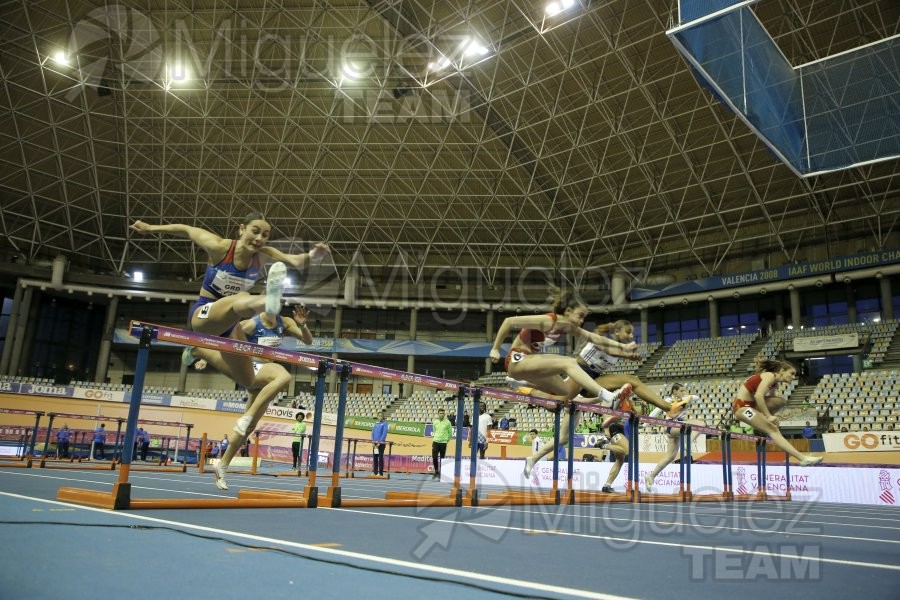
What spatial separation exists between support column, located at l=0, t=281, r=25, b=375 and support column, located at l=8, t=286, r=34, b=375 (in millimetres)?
113

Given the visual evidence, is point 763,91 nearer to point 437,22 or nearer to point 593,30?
point 593,30

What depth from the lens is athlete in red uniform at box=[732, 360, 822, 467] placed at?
29.5 ft

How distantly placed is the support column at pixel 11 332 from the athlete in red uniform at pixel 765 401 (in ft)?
132

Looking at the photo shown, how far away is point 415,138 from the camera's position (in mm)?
30328

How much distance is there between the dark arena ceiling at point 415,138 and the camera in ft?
79.9


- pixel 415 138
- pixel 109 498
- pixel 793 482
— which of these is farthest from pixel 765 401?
pixel 415 138

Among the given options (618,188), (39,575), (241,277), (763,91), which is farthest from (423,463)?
(39,575)

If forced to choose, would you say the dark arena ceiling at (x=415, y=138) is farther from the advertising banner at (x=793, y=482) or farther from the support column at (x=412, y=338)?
the advertising banner at (x=793, y=482)

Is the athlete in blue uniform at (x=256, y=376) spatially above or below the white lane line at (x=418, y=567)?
above

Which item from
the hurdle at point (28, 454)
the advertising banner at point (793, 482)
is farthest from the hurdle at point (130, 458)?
the advertising banner at point (793, 482)

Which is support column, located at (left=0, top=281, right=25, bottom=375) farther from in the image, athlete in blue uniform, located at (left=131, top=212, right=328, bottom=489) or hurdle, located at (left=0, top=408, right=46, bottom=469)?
athlete in blue uniform, located at (left=131, top=212, right=328, bottom=489)

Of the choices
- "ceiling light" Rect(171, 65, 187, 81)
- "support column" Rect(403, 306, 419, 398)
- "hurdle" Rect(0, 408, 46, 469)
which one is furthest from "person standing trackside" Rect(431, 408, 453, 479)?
"support column" Rect(403, 306, 419, 398)

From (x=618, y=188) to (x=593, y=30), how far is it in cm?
963

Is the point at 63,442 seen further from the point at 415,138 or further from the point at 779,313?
the point at 779,313
